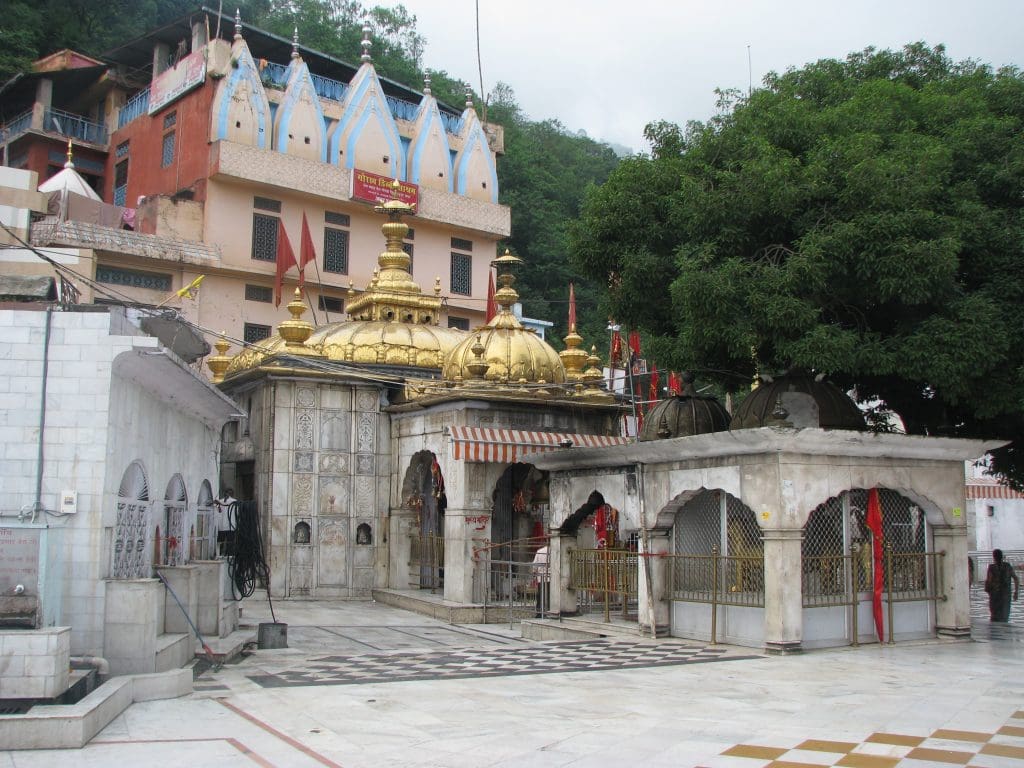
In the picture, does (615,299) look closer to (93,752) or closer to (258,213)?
(93,752)

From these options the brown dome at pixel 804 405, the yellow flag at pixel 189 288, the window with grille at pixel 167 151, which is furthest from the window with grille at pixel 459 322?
the brown dome at pixel 804 405

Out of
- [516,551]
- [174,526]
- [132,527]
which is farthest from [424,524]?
[132,527]

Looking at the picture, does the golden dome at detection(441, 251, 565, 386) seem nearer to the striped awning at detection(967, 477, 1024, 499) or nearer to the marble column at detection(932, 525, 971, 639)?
the marble column at detection(932, 525, 971, 639)

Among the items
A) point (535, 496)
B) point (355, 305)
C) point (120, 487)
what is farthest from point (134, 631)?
point (355, 305)

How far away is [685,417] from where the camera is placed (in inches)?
649

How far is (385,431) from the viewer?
74.2 feet

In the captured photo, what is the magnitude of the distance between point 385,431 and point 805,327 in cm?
1076

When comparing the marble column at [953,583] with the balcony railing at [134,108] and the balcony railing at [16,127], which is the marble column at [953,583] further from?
the balcony railing at [16,127]

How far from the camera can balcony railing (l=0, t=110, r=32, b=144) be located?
1718 inches

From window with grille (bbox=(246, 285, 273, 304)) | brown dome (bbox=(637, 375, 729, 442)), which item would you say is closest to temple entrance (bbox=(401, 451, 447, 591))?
brown dome (bbox=(637, 375, 729, 442))

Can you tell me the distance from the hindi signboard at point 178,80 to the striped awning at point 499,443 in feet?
70.2

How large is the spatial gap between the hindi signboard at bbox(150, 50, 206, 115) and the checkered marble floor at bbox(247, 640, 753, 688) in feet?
88.9

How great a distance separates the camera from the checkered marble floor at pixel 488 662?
36.9ft

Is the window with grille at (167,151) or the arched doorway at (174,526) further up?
the window with grille at (167,151)
